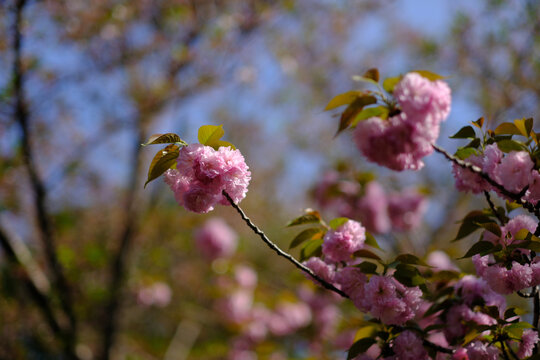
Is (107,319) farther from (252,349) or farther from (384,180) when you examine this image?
(384,180)

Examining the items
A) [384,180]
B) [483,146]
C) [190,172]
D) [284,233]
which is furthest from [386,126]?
[284,233]

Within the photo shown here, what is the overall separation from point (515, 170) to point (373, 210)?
71.3 inches

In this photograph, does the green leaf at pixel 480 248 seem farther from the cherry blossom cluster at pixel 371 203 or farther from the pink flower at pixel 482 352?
the cherry blossom cluster at pixel 371 203

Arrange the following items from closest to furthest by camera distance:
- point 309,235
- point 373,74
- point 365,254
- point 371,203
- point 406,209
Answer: point 373,74 → point 365,254 → point 309,235 → point 371,203 → point 406,209

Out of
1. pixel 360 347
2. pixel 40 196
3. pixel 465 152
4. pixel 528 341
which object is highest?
pixel 40 196

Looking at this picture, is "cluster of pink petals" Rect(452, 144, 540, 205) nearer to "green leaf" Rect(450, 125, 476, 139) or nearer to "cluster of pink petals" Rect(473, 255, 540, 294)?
"green leaf" Rect(450, 125, 476, 139)

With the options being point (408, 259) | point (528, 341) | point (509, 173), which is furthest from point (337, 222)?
point (528, 341)

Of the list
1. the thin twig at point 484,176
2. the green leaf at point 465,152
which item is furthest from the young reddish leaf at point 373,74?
the green leaf at point 465,152

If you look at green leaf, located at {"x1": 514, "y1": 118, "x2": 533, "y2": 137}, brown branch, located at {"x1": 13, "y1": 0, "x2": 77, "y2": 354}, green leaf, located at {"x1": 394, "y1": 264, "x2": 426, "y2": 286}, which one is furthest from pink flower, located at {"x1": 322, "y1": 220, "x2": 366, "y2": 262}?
brown branch, located at {"x1": 13, "y1": 0, "x2": 77, "y2": 354}

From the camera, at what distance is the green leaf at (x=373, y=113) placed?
0.92 meters

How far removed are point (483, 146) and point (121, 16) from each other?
331 centimetres

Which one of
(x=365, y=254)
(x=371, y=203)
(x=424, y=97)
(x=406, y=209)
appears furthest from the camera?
(x=406, y=209)

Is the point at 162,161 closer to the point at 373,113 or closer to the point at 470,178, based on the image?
the point at 373,113

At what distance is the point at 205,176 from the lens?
36.7 inches
